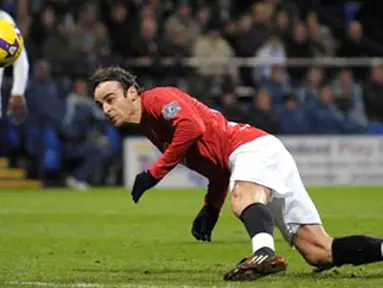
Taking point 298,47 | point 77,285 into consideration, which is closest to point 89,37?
point 298,47

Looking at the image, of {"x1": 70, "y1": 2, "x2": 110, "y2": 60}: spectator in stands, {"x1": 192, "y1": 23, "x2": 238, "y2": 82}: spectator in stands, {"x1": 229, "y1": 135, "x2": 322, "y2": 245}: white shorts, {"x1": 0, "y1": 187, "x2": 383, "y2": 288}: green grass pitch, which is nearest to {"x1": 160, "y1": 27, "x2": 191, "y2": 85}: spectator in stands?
{"x1": 192, "y1": 23, "x2": 238, "y2": 82}: spectator in stands

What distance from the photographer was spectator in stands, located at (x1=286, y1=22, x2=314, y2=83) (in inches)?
973

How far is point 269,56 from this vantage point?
24375 millimetres

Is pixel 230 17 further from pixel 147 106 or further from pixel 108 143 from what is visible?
pixel 147 106

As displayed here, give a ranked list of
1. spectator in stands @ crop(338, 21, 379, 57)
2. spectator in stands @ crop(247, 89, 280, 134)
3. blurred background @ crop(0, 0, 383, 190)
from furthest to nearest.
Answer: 1. spectator in stands @ crop(338, 21, 379, 57)
2. spectator in stands @ crop(247, 89, 280, 134)
3. blurred background @ crop(0, 0, 383, 190)

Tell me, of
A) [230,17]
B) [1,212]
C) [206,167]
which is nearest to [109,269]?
[206,167]

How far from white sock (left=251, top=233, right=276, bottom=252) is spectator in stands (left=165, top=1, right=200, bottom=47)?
15972 millimetres

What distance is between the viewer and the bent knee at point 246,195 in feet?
27.2

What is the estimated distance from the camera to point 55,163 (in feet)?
73.8

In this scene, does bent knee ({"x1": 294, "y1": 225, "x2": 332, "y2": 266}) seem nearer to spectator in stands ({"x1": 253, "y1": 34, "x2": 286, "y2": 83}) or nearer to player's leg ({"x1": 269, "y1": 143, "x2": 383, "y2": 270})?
player's leg ({"x1": 269, "y1": 143, "x2": 383, "y2": 270})

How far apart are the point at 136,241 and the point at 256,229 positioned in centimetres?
439

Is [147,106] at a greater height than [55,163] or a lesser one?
greater

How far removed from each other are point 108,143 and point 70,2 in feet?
11.1

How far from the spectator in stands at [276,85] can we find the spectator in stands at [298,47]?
0.85m
